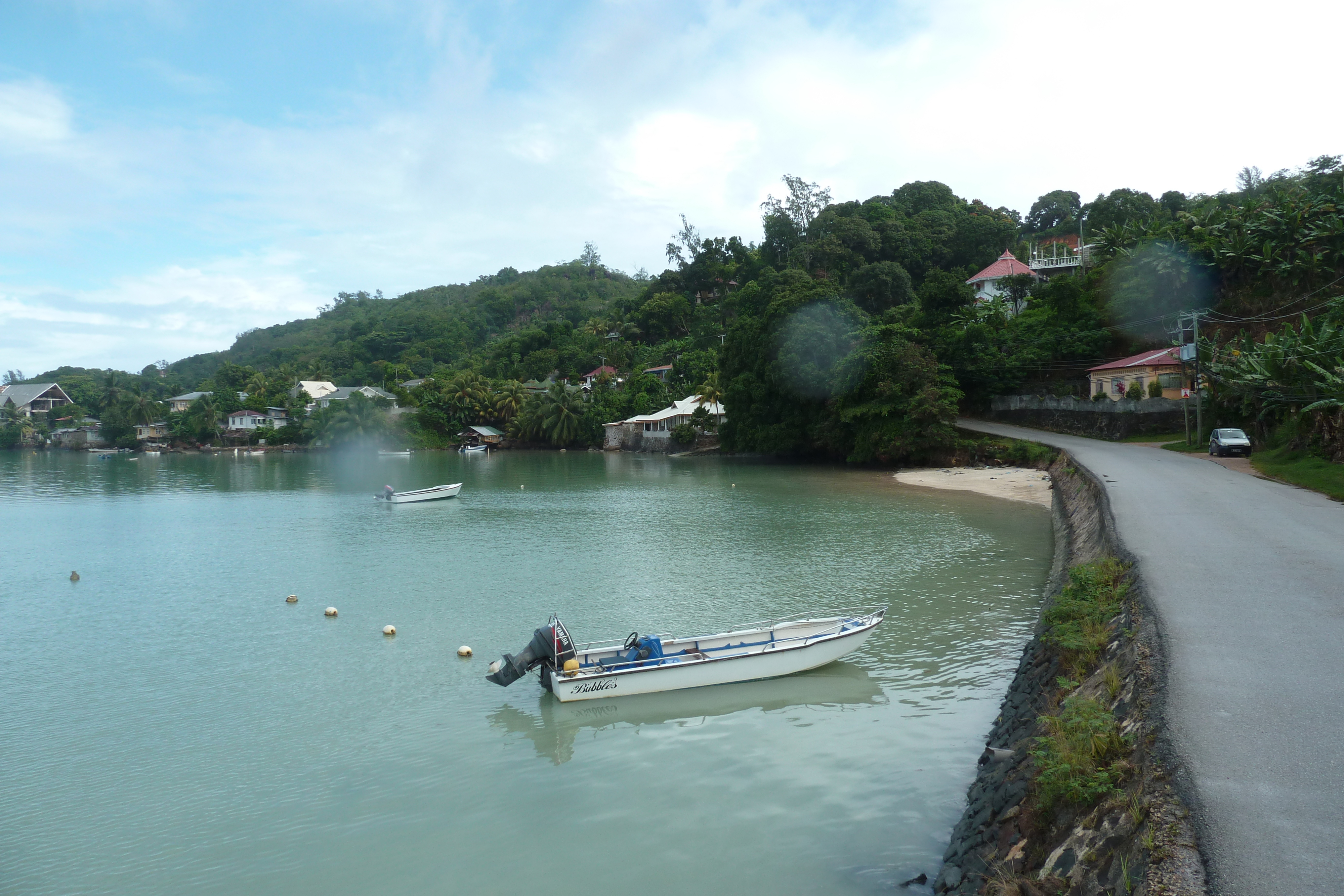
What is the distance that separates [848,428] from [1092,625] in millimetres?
41993

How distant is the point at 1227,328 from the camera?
151ft

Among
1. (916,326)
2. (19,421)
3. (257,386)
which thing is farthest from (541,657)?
(19,421)

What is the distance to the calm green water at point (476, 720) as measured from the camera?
8.58 metres

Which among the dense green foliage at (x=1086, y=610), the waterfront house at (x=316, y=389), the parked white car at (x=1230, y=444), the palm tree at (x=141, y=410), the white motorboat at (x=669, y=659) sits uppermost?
the waterfront house at (x=316, y=389)

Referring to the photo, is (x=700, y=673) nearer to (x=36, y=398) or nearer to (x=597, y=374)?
(x=597, y=374)

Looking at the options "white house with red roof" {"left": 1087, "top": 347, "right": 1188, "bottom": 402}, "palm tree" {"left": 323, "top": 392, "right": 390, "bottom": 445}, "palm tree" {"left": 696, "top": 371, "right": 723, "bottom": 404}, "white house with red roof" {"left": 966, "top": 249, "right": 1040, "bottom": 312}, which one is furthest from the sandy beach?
"palm tree" {"left": 323, "top": 392, "right": 390, "bottom": 445}

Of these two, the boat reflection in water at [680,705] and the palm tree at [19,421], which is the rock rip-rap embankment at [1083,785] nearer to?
the boat reflection in water at [680,705]

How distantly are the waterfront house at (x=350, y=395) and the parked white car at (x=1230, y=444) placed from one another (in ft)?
269

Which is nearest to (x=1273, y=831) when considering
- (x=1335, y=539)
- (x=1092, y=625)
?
(x=1092, y=625)

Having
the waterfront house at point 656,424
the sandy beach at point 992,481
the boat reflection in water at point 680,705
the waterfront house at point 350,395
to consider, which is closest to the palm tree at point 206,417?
the waterfront house at point 350,395

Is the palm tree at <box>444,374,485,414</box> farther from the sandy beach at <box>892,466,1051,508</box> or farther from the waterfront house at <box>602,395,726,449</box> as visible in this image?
the sandy beach at <box>892,466,1051,508</box>

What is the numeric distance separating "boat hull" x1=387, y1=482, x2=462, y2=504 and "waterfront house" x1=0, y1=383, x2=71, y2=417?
109 metres

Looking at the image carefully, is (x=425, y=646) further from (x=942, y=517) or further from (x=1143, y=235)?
(x=1143, y=235)

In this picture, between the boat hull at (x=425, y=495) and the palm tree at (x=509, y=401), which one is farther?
the palm tree at (x=509, y=401)
